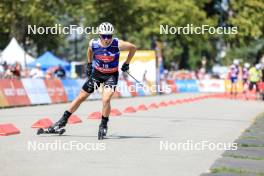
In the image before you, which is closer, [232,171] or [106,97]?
[232,171]

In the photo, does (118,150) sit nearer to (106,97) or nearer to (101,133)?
(101,133)

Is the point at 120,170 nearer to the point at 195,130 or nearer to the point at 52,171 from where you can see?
the point at 52,171

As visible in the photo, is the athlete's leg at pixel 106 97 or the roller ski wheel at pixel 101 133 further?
the athlete's leg at pixel 106 97

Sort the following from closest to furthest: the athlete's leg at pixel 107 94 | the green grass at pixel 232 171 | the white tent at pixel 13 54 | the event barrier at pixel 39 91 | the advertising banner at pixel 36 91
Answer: the green grass at pixel 232 171
the athlete's leg at pixel 107 94
the event barrier at pixel 39 91
the advertising banner at pixel 36 91
the white tent at pixel 13 54

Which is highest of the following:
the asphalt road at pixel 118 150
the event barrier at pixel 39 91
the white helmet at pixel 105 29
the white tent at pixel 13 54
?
the white tent at pixel 13 54

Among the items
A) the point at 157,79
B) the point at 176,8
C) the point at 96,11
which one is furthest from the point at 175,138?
the point at 176,8

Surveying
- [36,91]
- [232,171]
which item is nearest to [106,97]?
[232,171]

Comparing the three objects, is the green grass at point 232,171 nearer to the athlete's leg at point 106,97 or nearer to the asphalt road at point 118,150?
the asphalt road at point 118,150

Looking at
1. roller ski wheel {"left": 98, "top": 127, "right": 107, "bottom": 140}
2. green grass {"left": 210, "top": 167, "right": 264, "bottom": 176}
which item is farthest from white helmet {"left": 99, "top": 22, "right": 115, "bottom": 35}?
green grass {"left": 210, "top": 167, "right": 264, "bottom": 176}

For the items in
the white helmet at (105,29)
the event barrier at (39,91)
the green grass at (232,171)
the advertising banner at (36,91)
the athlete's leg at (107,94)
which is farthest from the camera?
the advertising banner at (36,91)

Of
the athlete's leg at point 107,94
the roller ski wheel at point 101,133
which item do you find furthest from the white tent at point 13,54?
the roller ski wheel at point 101,133

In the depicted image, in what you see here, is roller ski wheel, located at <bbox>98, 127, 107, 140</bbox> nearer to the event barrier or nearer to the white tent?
the event barrier

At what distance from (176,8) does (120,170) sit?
55877mm

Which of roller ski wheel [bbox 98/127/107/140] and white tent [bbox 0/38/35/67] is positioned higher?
white tent [bbox 0/38/35/67]
